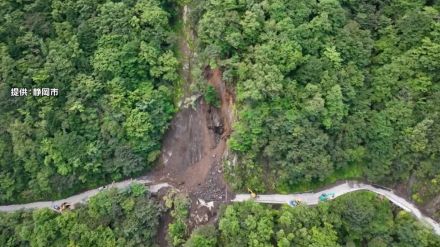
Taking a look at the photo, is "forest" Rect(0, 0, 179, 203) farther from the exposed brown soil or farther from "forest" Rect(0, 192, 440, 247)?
"forest" Rect(0, 192, 440, 247)

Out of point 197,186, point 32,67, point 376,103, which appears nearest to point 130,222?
point 197,186

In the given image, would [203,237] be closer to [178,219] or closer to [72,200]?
[178,219]

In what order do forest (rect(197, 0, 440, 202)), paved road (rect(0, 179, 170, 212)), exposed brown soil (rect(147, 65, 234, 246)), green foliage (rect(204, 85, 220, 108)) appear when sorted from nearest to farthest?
1. forest (rect(197, 0, 440, 202))
2. green foliage (rect(204, 85, 220, 108))
3. exposed brown soil (rect(147, 65, 234, 246))
4. paved road (rect(0, 179, 170, 212))

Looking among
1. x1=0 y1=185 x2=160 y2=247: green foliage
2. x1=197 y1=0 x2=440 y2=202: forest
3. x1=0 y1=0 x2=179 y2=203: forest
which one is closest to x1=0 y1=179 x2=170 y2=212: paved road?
x1=0 y1=0 x2=179 y2=203: forest

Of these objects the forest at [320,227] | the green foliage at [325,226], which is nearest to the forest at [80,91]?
the forest at [320,227]

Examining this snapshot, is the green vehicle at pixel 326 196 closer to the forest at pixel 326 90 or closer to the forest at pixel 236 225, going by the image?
the forest at pixel 236 225
